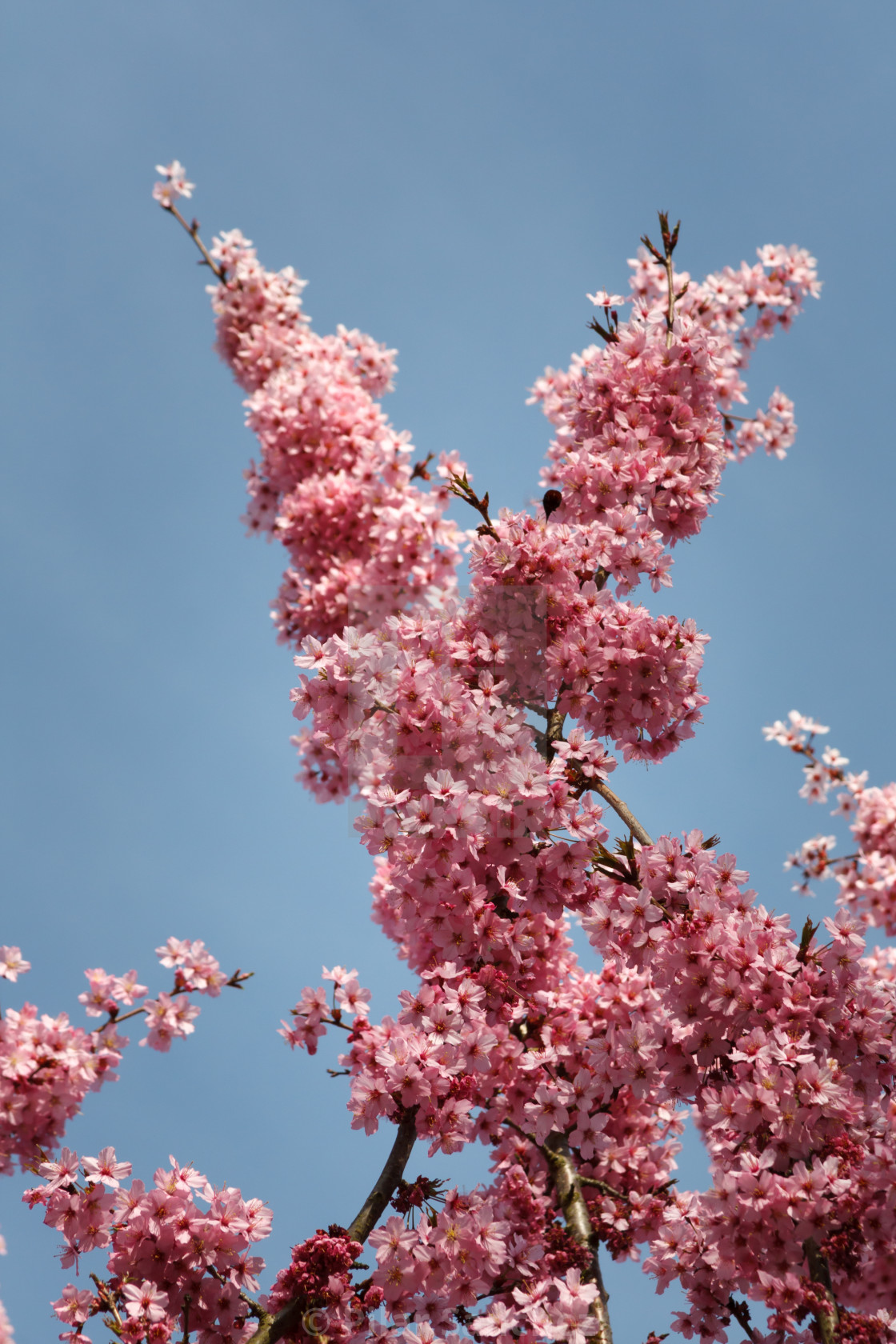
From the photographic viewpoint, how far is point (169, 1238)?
610 centimetres

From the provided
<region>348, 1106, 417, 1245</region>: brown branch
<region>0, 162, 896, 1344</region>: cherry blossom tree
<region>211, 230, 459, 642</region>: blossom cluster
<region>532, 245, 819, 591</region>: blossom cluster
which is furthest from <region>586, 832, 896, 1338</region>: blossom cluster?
<region>211, 230, 459, 642</region>: blossom cluster

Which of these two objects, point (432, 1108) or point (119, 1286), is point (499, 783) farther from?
point (119, 1286)

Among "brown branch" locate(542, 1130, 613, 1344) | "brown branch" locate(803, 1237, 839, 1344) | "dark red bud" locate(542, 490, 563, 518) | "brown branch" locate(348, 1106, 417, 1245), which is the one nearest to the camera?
"brown branch" locate(803, 1237, 839, 1344)

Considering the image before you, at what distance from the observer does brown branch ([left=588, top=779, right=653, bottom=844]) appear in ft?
24.4

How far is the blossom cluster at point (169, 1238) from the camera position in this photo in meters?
6.05

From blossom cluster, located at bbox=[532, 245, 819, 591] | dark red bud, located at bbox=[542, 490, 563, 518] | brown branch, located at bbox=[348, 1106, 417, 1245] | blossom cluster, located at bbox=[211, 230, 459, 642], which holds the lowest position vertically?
brown branch, located at bbox=[348, 1106, 417, 1245]

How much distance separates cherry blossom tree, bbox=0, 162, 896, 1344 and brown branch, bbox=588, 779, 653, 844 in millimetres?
49

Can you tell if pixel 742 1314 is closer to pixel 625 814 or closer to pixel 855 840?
pixel 625 814

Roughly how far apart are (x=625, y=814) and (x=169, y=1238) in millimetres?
4594

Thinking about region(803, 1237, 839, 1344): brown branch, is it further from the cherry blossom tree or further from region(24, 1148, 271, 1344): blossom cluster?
region(24, 1148, 271, 1344): blossom cluster

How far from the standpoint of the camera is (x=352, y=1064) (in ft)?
23.3

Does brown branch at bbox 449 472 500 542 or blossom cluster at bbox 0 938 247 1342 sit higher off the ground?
brown branch at bbox 449 472 500 542

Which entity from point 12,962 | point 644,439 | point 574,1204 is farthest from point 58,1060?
point 644,439

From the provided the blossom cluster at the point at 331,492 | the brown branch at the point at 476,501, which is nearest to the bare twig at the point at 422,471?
the blossom cluster at the point at 331,492
